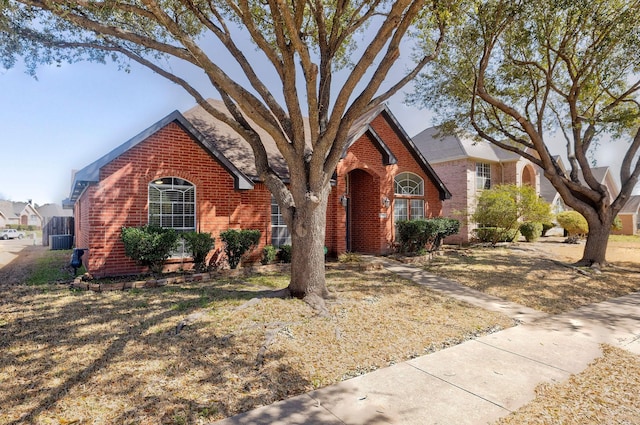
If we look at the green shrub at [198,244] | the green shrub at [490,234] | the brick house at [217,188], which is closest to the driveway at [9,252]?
→ the brick house at [217,188]

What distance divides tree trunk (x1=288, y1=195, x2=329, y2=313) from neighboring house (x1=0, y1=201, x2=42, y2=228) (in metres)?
78.7

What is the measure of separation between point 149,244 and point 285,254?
453cm

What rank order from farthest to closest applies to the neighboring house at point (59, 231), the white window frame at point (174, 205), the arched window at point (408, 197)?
the neighboring house at point (59, 231) → the arched window at point (408, 197) → the white window frame at point (174, 205)

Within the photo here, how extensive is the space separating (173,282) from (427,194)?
12189 mm

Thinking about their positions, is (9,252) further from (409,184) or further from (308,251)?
(409,184)

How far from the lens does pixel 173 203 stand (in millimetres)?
10734

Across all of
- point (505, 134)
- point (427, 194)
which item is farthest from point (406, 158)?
point (505, 134)

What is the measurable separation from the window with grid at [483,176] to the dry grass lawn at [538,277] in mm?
8108

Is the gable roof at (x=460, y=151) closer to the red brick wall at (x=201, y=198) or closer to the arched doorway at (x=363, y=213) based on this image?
the arched doorway at (x=363, y=213)

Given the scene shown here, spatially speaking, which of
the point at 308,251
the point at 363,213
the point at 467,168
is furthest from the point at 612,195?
the point at 308,251

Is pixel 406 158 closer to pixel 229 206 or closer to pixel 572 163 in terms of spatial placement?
pixel 572 163

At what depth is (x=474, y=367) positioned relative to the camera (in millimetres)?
Result: 4750

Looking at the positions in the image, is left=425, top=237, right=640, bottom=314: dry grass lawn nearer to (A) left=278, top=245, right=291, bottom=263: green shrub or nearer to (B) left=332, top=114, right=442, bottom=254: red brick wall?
(B) left=332, top=114, right=442, bottom=254: red brick wall

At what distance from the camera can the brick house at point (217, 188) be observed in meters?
9.61
